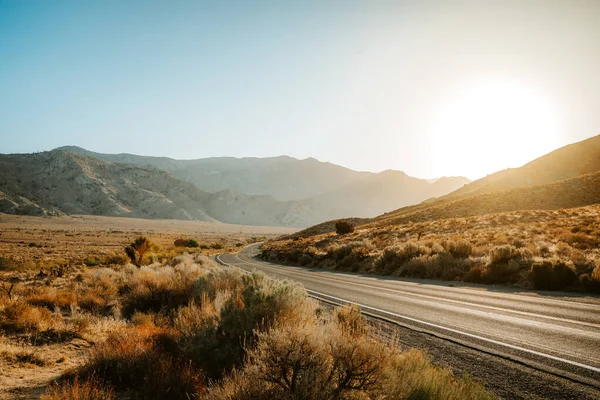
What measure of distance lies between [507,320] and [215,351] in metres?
6.68

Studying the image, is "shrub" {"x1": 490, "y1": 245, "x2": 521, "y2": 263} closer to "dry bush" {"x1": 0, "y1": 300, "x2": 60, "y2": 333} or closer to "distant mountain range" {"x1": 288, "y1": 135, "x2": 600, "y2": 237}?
"dry bush" {"x1": 0, "y1": 300, "x2": 60, "y2": 333}

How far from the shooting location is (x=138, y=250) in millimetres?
31375

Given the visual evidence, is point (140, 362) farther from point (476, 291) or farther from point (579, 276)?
point (579, 276)

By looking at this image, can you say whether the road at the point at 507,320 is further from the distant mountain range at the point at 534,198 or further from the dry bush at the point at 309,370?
the distant mountain range at the point at 534,198

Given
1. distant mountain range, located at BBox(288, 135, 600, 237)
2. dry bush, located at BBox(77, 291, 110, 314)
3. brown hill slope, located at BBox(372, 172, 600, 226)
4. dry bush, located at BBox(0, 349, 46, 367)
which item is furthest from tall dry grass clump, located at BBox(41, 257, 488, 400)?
distant mountain range, located at BBox(288, 135, 600, 237)

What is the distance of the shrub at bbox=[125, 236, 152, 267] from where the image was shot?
30.5 m

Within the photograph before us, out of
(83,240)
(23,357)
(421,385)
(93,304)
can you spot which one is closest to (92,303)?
(93,304)

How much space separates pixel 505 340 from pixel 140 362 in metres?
6.75

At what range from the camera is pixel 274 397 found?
11.1 feet

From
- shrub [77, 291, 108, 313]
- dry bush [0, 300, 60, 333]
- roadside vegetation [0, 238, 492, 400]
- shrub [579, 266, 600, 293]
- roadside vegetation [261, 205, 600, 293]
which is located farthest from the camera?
roadside vegetation [261, 205, 600, 293]

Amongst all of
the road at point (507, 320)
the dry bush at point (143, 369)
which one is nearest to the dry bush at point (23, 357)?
the dry bush at point (143, 369)

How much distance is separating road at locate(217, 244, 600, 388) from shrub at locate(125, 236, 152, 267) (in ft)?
77.5

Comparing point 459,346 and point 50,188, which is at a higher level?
point 50,188

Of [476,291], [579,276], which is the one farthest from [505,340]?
[579,276]
